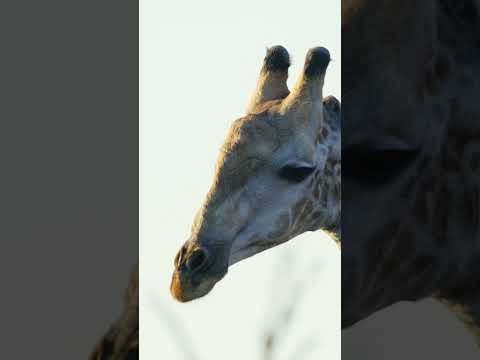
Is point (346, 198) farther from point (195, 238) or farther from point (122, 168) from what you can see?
point (122, 168)

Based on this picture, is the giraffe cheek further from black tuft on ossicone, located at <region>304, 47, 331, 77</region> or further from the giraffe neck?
black tuft on ossicone, located at <region>304, 47, 331, 77</region>

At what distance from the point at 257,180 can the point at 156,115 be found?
19 cm

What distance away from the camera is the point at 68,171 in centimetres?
130

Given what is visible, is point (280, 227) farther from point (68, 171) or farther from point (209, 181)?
point (68, 171)

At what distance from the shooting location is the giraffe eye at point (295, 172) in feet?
3.28

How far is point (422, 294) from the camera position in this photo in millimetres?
1216

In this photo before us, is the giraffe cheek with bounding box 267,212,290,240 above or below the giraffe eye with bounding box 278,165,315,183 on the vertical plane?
below

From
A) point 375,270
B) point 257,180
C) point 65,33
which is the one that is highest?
point 65,33

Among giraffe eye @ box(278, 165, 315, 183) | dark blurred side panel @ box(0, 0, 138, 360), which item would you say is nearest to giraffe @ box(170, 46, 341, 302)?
giraffe eye @ box(278, 165, 315, 183)

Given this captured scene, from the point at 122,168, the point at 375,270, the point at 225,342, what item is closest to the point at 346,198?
the point at 375,270

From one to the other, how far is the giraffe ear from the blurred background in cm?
1

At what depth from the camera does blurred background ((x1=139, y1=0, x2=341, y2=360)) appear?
3.46ft

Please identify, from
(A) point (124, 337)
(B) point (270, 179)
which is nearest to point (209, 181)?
(B) point (270, 179)

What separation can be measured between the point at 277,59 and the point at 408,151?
184 millimetres
